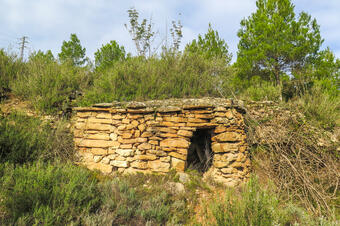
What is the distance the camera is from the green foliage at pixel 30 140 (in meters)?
3.19

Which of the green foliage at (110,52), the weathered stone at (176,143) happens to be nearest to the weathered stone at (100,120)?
the weathered stone at (176,143)

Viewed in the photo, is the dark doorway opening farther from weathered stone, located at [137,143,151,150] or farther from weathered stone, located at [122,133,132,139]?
weathered stone, located at [122,133,132,139]

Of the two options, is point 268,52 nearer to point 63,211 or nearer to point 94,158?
point 94,158

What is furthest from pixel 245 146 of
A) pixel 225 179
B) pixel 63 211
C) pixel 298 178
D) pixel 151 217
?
pixel 63 211

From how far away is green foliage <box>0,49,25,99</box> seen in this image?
16.5 feet

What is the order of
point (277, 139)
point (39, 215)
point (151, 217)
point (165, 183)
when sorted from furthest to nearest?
point (277, 139) < point (165, 183) < point (151, 217) < point (39, 215)

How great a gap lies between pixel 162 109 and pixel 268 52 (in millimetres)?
8999

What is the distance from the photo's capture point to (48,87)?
4.97 meters

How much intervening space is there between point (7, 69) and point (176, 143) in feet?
17.9

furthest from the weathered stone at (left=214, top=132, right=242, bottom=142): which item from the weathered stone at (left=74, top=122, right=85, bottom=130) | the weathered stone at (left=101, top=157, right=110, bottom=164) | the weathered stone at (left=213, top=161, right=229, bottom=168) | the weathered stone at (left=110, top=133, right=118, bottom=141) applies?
the weathered stone at (left=74, top=122, right=85, bottom=130)

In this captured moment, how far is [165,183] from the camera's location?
3.37 meters

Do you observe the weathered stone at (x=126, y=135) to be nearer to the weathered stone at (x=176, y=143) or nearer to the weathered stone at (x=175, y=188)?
the weathered stone at (x=176, y=143)

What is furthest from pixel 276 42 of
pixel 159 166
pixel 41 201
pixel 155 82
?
pixel 41 201

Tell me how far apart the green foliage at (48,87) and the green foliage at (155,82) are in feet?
1.91
